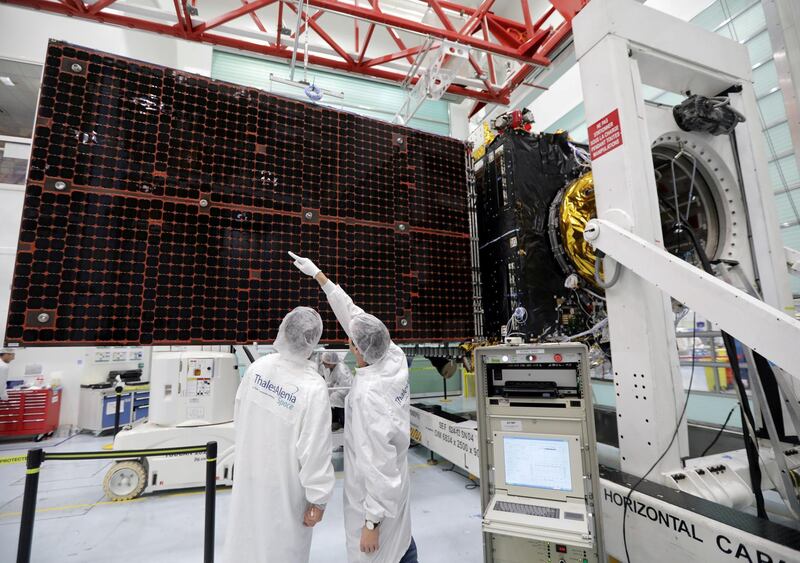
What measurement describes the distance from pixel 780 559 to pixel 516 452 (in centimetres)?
107

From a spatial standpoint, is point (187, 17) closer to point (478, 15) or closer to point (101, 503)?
point (478, 15)

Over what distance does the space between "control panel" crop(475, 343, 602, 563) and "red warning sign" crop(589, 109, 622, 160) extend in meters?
1.19

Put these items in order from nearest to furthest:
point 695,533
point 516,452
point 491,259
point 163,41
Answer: point 695,533
point 516,452
point 491,259
point 163,41

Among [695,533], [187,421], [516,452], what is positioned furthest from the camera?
[187,421]

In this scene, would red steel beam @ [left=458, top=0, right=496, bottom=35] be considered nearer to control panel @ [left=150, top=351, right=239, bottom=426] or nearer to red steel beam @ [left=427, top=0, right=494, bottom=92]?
red steel beam @ [left=427, top=0, right=494, bottom=92]

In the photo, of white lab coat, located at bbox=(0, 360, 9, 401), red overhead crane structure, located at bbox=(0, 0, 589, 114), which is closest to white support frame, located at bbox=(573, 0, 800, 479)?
red overhead crane structure, located at bbox=(0, 0, 589, 114)

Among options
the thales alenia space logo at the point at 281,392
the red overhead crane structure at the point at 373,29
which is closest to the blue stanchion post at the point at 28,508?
the thales alenia space logo at the point at 281,392

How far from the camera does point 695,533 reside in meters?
1.69

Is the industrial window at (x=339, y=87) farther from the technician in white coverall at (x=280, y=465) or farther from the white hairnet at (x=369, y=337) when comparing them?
the technician in white coverall at (x=280, y=465)

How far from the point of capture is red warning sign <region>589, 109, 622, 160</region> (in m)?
2.34

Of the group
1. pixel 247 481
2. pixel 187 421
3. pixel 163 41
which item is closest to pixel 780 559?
pixel 247 481

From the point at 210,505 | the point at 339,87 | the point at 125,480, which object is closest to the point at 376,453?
the point at 210,505

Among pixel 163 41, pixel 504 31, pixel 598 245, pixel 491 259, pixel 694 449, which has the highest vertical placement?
pixel 163 41

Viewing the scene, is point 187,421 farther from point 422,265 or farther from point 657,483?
point 657,483
